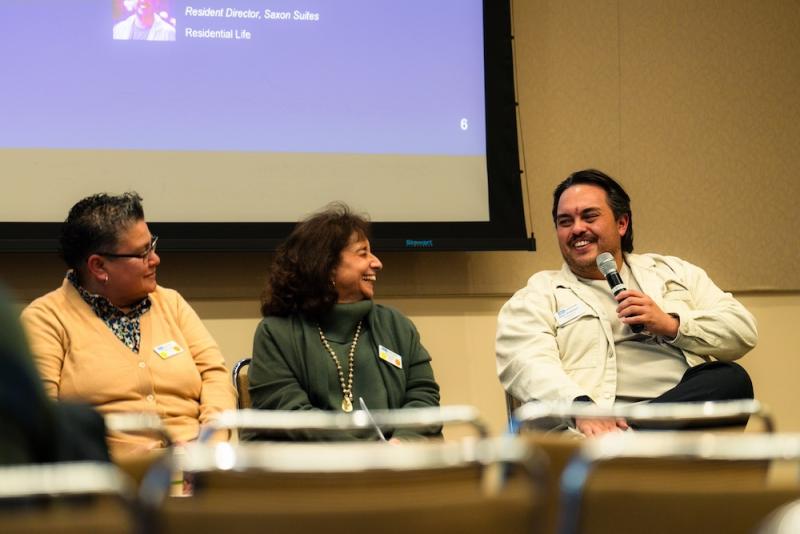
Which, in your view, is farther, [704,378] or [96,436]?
[704,378]

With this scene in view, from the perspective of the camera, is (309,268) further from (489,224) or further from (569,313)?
(489,224)

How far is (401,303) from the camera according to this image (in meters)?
4.21

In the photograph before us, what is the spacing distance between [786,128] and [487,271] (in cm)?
Answer: 158

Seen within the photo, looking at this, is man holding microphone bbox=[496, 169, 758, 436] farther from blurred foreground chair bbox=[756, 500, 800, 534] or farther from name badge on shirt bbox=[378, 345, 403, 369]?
blurred foreground chair bbox=[756, 500, 800, 534]

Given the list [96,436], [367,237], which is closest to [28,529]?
[96,436]

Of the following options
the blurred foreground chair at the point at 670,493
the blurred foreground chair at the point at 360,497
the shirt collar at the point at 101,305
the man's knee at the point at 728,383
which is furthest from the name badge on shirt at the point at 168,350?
the blurred foreground chair at the point at 670,493

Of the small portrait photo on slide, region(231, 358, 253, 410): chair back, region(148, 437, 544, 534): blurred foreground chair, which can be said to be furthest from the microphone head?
region(148, 437, 544, 534): blurred foreground chair

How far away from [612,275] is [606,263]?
63 millimetres

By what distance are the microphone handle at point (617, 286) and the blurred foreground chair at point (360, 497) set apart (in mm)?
2054

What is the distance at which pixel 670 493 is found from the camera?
127cm

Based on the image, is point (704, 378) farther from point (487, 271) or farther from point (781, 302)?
point (781, 302)

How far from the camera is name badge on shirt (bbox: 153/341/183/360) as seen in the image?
318cm

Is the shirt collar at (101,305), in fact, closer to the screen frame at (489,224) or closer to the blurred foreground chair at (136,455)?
the screen frame at (489,224)

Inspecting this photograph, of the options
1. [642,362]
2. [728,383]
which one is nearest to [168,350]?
[642,362]
